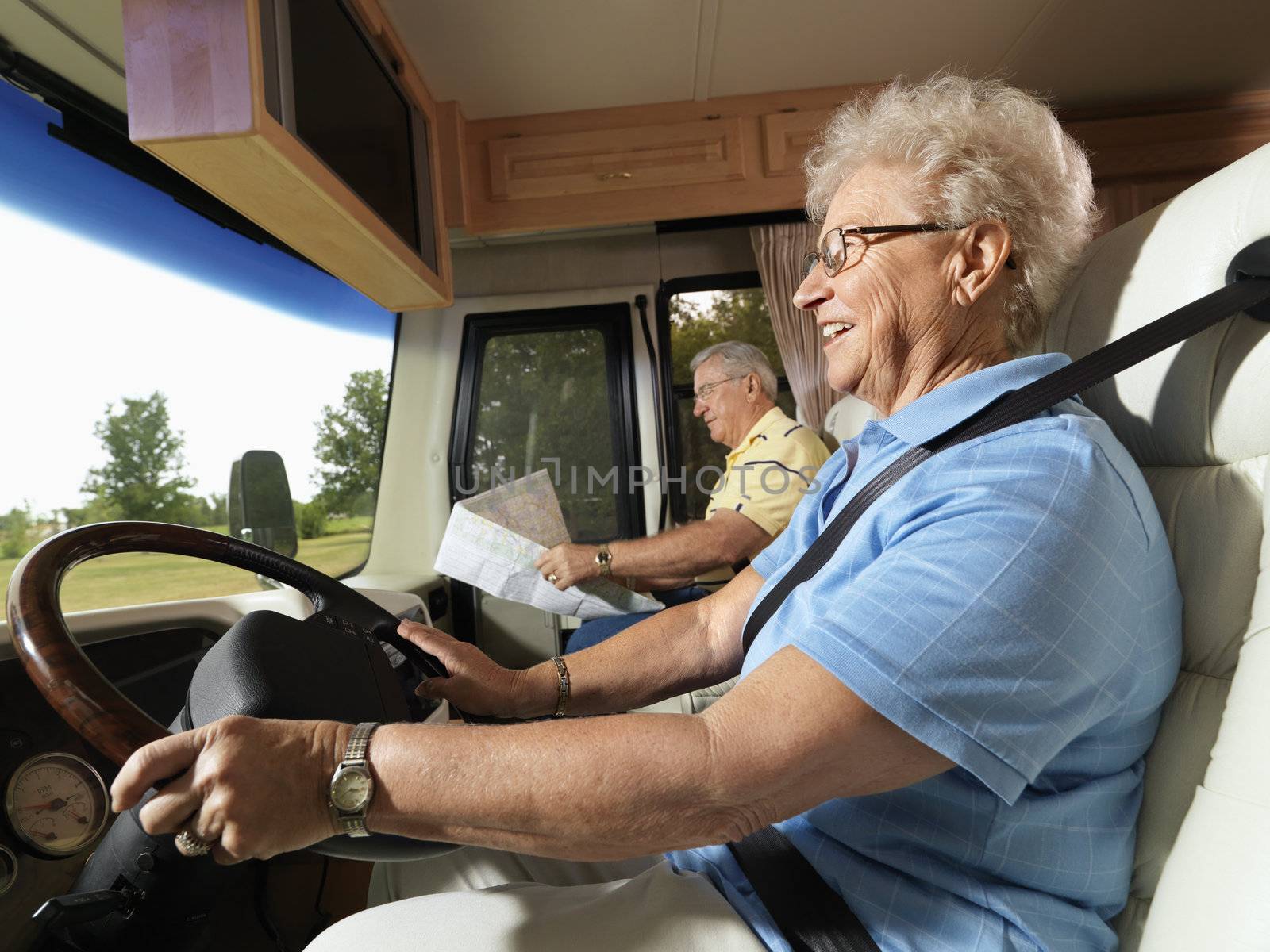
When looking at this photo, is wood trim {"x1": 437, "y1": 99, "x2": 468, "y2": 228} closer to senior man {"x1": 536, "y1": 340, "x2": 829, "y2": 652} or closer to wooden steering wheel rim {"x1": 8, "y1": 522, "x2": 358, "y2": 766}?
senior man {"x1": 536, "y1": 340, "x2": 829, "y2": 652}

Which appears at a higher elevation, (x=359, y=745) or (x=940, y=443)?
A: (x=940, y=443)

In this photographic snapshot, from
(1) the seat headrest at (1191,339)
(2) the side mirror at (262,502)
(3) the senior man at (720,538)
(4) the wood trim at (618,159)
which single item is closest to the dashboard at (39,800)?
(2) the side mirror at (262,502)

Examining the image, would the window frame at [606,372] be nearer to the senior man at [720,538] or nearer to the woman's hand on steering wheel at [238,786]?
the senior man at [720,538]

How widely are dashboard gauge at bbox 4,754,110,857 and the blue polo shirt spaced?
3.01 ft

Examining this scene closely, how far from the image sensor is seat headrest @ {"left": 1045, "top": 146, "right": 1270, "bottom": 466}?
29.7 inches

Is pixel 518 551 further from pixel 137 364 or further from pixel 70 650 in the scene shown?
pixel 70 650

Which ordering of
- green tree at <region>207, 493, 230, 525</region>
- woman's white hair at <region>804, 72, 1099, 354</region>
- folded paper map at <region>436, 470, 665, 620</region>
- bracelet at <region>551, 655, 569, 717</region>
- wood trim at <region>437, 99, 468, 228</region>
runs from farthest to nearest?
wood trim at <region>437, 99, 468, 228</region>, green tree at <region>207, 493, 230, 525</region>, folded paper map at <region>436, 470, 665, 620</region>, bracelet at <region>551, 655, 569, 717</region>, woman's white hair at <region>804, 72, 1099, 354</region>

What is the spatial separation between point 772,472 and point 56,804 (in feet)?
5.99

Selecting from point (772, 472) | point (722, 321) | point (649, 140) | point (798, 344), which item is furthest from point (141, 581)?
point (798, 344)

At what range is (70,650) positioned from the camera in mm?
666

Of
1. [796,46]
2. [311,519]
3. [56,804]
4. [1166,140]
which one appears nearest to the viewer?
[56,804]

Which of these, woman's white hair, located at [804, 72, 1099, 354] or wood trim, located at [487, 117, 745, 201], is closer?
woman's white hair, located at [804, 72, 1099, 354]

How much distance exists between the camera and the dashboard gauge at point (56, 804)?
3.44ft

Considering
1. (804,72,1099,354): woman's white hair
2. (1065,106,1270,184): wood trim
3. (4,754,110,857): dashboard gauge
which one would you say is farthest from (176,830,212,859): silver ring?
(1065,106,1270,184): wood trim
